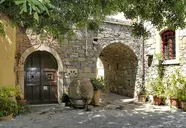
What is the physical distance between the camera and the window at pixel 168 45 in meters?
8.18

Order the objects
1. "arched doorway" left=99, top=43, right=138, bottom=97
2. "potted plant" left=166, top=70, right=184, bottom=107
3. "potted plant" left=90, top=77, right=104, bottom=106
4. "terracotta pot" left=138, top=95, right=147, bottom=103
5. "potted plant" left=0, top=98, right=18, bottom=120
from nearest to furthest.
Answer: "potted plant" left=0, top=98, right=18, bottom=120 → "potted plant" left=166, top=70, right=184, bottom=107 → "potted plant" left=90, top=77, right=104, bottom=106 → "terracotta pot" left=138, top=95, right=147, bottom=103 → "arched doorway" left=99, top=43, right=138, bottom=97

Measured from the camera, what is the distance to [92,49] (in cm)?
846

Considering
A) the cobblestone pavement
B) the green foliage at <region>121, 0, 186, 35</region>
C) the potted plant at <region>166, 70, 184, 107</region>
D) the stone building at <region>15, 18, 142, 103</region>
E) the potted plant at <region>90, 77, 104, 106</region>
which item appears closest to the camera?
the green foliage at <region>121, 0, 186, 35</region>

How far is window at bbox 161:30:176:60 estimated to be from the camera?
26.8ft

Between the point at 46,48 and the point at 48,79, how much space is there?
115 cm

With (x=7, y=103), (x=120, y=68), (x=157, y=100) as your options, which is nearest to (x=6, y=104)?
(x=7, y=103)

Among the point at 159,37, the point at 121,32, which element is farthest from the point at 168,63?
the point at 121,32

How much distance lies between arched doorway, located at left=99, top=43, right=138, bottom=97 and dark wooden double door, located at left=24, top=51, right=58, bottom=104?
2.69 metres

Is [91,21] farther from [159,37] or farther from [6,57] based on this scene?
[159,37]

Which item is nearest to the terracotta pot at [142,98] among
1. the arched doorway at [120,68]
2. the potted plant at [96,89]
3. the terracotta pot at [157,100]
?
the terracotta pot at [157,100]

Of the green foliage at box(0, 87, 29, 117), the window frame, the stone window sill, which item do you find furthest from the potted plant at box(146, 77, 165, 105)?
the green foliage at box(0, 87, 29, 117)

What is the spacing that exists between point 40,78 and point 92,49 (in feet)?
7.04

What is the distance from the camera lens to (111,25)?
350 inches

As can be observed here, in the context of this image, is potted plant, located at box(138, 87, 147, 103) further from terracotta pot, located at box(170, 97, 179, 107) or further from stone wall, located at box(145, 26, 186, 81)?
terracotta pot, located at box(170, 97, 179, 107)
